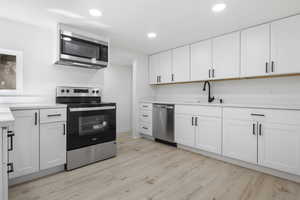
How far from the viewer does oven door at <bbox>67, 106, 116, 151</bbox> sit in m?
2.24

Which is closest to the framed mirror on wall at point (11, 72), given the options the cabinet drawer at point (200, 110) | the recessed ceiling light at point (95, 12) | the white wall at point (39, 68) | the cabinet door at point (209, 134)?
the white wall at point (39, 68)

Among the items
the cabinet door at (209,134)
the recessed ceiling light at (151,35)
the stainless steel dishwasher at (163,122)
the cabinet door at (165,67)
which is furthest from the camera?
the cabinet door at (165,67)

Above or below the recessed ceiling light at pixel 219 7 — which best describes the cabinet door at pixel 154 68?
below

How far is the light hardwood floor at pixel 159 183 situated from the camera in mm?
1662

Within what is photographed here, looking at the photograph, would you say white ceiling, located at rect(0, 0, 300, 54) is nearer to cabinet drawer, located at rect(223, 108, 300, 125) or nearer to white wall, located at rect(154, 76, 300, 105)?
white wall, located at rect(154, 76, 300, 105)

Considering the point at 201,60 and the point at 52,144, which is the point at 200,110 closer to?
the point at 201,60

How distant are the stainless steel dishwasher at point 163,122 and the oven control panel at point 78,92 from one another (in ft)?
4.56

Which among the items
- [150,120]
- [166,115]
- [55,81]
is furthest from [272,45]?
[55,81]

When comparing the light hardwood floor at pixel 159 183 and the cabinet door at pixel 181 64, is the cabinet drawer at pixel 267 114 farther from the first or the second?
the cabinet door at pixel 181 64

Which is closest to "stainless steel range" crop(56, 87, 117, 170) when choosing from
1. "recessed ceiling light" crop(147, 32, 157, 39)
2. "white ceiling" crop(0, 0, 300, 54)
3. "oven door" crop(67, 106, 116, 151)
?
"oven door" crop(67, 106, 116, 151)

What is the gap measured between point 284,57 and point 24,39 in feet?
12.9

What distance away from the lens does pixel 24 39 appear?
92.7 inches

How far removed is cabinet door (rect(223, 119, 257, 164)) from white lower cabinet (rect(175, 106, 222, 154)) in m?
0.11

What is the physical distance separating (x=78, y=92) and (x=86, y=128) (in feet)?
2.53
